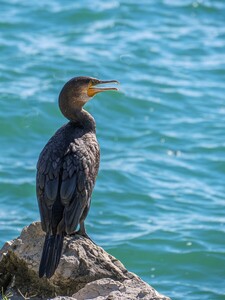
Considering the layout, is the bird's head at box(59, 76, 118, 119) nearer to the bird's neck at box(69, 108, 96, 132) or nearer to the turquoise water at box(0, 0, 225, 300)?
the bird's neck at box(69, 108, 96, 132)

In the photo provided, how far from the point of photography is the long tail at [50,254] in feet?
23.0

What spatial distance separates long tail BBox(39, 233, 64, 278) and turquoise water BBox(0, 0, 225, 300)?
11.6ft

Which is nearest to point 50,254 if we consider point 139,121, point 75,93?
point 75,93

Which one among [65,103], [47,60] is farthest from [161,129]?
[65,103]

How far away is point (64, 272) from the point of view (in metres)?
7.17

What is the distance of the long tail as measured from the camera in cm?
702

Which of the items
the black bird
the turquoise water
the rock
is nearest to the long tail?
the black bird

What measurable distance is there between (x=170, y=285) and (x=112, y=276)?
3.64 metres

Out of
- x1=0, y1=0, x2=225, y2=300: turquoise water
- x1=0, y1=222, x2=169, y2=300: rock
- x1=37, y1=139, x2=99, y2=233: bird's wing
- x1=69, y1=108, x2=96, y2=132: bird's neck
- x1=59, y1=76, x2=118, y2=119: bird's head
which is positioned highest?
x1=0, y1=0, x2=225, y2=300: turquoise water

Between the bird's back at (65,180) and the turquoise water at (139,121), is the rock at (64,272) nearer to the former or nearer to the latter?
the bird's back at (65,180)

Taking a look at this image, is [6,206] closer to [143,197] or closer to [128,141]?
[143,197]

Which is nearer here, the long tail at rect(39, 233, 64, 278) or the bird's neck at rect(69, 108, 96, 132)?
the long tail at rect(39, 233, 64, 278)

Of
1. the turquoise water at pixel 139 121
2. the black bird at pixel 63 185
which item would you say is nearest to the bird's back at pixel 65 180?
the black bird at pixel 63 185

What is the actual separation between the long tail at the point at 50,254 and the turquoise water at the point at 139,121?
355 centimetres
